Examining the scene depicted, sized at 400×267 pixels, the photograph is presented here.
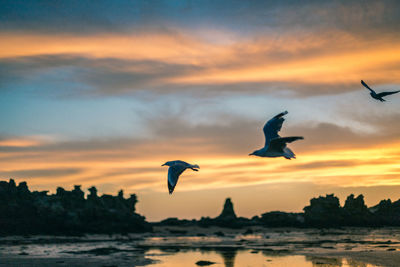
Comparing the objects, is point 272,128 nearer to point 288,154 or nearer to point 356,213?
point 288,154

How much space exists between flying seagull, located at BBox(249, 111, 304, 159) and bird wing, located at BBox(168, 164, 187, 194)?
4.25 m

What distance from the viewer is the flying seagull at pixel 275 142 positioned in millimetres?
25288

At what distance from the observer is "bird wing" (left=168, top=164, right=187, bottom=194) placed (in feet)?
81.9

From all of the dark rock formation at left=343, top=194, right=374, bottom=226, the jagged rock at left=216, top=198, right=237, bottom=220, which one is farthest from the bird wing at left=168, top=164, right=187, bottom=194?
the dark rock formation at left=343, top=194, right=374, bottom=226

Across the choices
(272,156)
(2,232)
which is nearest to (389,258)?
(272,156)

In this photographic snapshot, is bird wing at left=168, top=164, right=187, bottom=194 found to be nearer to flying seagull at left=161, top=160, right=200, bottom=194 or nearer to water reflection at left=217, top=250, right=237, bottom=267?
flying seagull at left=161, top=160, right=200, bottom=194

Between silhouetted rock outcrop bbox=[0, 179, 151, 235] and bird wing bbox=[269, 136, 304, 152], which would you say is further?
silhouetted rock outcrop bbox=[0, 179, 151, 235]

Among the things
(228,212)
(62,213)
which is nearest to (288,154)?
(62,213)

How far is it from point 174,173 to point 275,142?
521 cm

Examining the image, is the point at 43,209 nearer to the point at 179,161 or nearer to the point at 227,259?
the point at 227,259

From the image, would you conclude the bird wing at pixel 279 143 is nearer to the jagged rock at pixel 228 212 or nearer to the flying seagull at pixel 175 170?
the flying seagull at pixel 175 170

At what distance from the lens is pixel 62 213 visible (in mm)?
106312

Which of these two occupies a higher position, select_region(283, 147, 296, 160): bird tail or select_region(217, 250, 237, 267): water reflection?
select_region(283, 147, 296, 160): bird tail

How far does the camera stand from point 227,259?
60.1 meters
